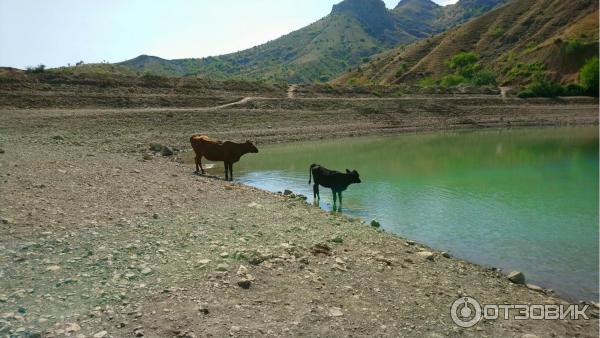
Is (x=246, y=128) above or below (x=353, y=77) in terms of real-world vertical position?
below

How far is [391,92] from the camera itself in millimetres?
54781

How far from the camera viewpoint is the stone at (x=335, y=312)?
6.03 meters

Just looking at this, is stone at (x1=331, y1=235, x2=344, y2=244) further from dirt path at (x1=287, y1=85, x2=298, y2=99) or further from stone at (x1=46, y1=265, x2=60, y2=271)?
dirt path at (x1=287, y1=85, x2=298, y2=99)

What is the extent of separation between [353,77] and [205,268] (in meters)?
102

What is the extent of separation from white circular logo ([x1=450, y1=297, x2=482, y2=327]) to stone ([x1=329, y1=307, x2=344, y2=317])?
1.58 m

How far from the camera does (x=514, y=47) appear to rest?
93062 mm

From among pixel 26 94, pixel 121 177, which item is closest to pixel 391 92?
pixel 26 94

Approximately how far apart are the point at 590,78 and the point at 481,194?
55.6 meters

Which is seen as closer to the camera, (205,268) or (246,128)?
(205,268)

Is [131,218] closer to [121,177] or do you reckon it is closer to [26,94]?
[121,177]

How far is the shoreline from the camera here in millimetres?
5648

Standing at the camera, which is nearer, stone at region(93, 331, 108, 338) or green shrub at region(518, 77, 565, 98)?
stone at region(93, 331, 108, 338)

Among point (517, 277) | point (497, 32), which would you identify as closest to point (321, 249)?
point (517, 277)

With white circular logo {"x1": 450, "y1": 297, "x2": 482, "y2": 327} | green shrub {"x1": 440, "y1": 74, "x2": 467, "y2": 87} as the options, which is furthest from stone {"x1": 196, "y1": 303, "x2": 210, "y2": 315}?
green shrub {"x1": 440, "y1": 74, "x2": 467, "y2": 87}
